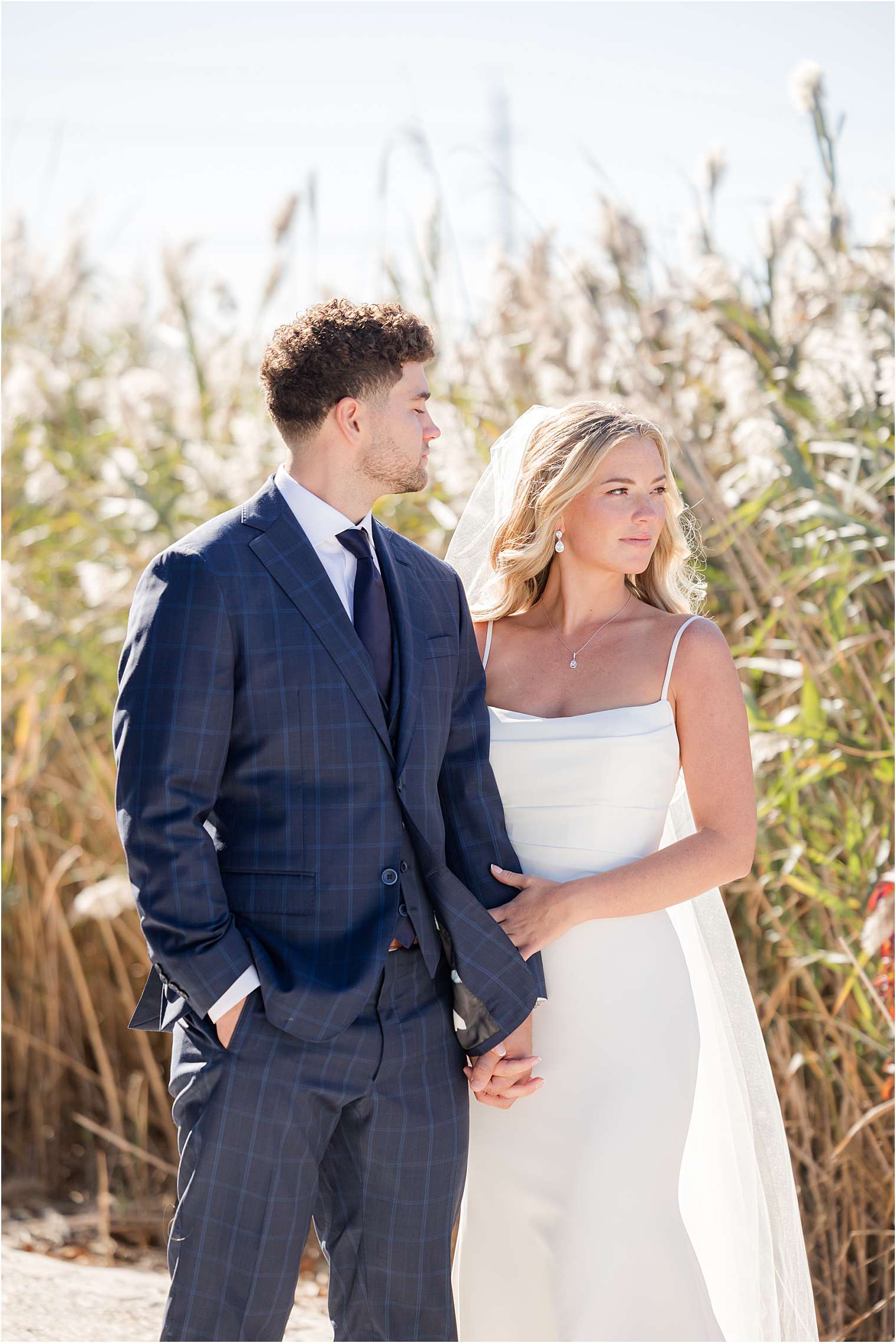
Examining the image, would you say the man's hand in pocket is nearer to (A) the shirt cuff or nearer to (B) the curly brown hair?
(A) the shirt cuff

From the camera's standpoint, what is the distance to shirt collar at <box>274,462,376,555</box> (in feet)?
6.56

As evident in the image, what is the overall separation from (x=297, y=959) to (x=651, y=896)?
0.72 metres

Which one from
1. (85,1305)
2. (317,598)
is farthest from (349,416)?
(85,1305)

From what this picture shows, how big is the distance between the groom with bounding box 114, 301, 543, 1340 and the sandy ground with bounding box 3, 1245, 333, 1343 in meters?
1.25

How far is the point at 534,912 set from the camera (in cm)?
220

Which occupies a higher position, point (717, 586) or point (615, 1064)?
point (717, 586)

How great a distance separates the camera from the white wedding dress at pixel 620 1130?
221 cm

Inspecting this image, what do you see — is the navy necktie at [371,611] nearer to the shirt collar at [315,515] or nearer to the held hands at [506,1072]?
the shirt collar at [315,515]

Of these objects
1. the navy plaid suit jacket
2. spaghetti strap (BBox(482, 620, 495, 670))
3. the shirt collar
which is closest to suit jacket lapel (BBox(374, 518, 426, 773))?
the navy plaid suit jacket

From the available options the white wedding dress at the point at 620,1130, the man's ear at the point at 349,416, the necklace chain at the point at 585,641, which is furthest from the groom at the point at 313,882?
the necklace chain at the point at 585,641

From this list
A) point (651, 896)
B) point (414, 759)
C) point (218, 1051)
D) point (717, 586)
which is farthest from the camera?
point (717, 586)

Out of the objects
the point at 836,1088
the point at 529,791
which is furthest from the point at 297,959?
the point at 836,1088

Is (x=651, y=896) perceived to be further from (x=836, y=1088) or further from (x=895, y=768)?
(x=836, y=1088)

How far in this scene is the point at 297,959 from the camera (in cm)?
184
